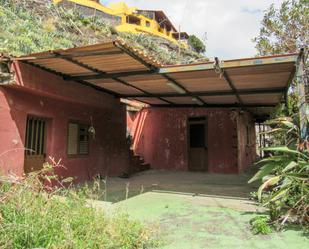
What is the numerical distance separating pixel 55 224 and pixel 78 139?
6.19 m

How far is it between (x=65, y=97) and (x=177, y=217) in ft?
15.6

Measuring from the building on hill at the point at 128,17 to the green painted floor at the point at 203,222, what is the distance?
94.4 ft

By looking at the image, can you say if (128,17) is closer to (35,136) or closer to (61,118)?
(61,118)

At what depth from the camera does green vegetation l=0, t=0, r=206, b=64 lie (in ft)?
41.2

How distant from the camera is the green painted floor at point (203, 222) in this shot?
3883mm

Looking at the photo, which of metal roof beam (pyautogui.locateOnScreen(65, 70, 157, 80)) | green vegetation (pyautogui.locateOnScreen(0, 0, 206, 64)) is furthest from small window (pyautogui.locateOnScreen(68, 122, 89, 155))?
green vegetation (pyautogui.locateOnScreen(0, 0, 206, 64))

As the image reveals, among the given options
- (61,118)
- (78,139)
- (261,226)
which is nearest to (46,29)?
(78,139)

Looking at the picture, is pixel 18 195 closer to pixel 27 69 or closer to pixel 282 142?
pixel 27 69

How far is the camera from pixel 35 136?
7.91m

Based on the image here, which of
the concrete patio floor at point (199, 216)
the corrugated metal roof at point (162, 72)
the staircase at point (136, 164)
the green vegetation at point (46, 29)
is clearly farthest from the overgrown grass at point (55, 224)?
the staircase at point (136, 164)

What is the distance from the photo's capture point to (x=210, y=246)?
12.5 feet

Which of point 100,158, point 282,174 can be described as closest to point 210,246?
point 282,174

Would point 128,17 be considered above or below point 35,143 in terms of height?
above

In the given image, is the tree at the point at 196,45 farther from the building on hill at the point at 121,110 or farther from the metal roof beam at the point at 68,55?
the metal roof beam at the point at 68,55
